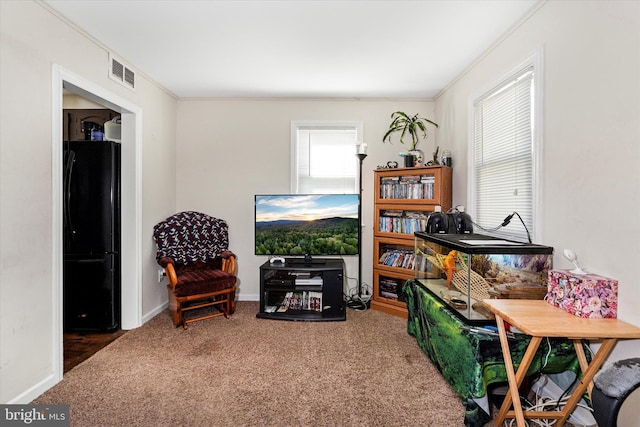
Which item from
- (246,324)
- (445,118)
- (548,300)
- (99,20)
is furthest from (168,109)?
(548,300)

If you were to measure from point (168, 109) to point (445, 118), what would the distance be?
327 centimetres

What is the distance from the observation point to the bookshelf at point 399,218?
10.8 ft

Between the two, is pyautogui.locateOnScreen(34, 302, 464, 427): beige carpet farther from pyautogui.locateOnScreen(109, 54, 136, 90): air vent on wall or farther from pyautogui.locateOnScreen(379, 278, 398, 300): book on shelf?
pyautogui.locateOnScreen(109, 54, 136, 90): air vent on wall

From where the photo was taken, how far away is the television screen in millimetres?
3609

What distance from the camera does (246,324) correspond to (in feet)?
10.3

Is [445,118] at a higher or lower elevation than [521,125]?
higher

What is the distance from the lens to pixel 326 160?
→ 13.2 feet

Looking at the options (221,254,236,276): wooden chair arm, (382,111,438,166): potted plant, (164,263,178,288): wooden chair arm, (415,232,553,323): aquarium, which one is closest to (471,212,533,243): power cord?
(415,232,553,323): aquarium

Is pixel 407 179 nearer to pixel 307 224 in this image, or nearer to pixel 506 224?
pixel 307 224

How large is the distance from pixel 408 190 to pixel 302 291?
1.63 m

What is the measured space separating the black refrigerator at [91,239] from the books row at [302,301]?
5.48 feet

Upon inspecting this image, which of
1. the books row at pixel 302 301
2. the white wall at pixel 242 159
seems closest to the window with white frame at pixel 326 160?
the white wall at pixel 242 159

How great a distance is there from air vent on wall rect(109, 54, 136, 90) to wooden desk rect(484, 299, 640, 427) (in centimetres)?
340

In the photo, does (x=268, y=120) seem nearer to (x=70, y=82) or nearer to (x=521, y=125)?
(x=70, y=82)
